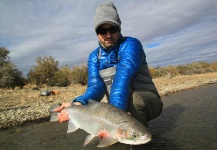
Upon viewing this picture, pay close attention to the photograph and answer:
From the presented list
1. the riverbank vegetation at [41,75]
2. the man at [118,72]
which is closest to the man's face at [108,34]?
the man at [118,72]

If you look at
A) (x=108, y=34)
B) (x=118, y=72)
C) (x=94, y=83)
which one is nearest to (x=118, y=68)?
(x=118, y=72)

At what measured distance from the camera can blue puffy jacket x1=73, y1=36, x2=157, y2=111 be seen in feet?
12.2

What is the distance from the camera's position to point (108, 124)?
304cm

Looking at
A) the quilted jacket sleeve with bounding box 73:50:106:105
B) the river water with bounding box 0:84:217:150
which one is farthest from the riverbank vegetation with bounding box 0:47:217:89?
the quilted jacket sleeve with bounding box 73:50:106:105

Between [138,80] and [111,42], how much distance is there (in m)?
0.91

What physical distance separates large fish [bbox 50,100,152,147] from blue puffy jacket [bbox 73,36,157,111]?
38 cm

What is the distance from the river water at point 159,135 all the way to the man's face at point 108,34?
2057 mm

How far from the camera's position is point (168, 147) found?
473cm

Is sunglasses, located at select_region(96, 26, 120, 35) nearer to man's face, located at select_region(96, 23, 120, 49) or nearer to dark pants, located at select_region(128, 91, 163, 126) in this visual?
man's face, located at select_region(96, 23, 120, 49)

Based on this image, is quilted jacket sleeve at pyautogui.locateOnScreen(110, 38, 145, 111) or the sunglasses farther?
the sunglasses

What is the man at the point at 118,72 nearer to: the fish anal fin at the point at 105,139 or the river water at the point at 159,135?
the fish anal fin at the point at 105,139

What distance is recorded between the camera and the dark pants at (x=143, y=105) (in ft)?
13.5

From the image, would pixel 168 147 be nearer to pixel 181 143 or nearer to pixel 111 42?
pixel 181 143

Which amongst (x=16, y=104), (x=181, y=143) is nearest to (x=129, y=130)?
(x=181, y=143)
